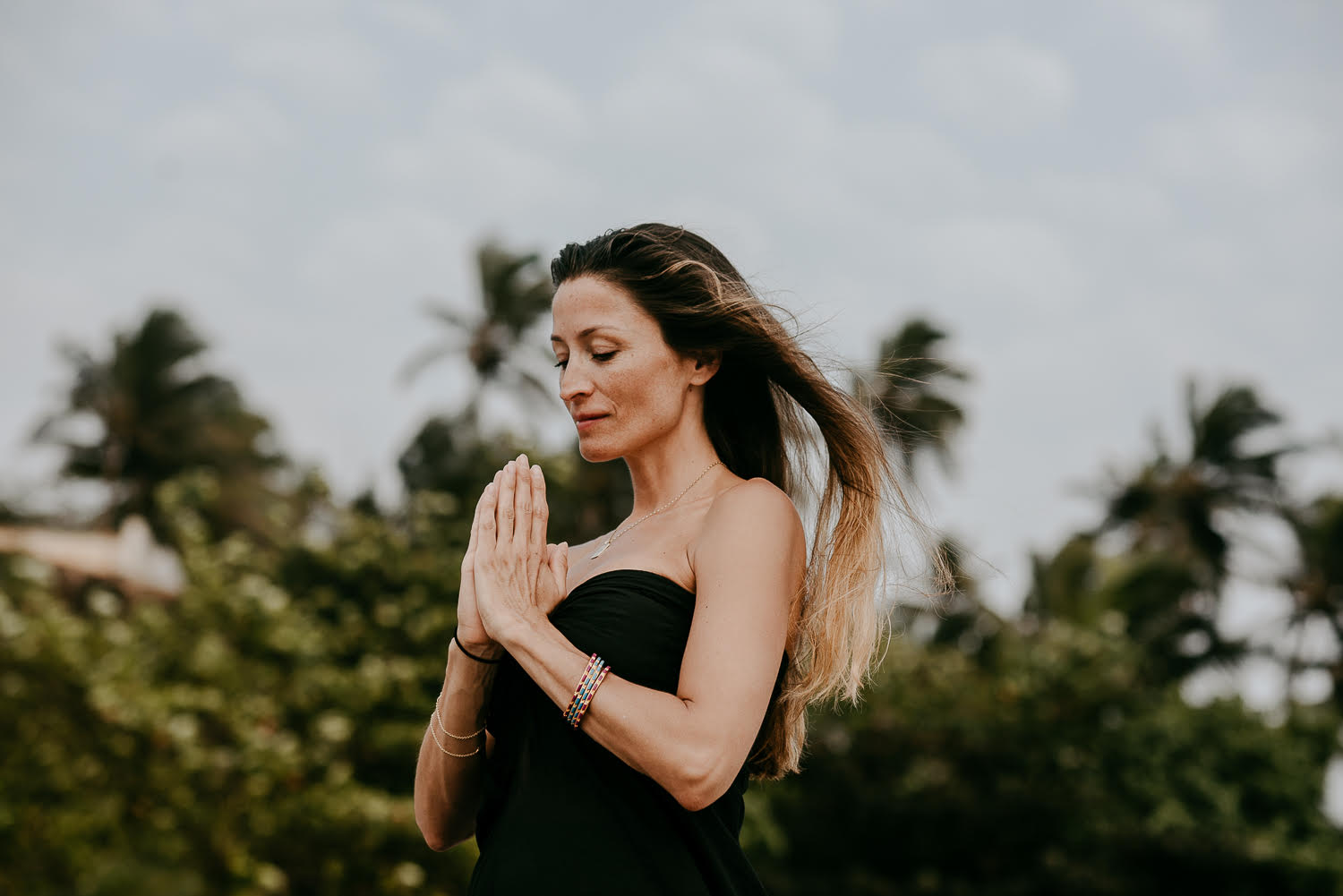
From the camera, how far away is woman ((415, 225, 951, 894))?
2.06 metres

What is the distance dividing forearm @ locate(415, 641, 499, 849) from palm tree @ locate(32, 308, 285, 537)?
27097mm

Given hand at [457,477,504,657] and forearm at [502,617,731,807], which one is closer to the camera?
forearm at [502,617,731,807]

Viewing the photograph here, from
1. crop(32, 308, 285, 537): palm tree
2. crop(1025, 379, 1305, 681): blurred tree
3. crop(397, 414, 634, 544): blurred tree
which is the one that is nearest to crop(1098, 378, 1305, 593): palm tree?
crop(1025, 379, 1305, 681): blurred tree

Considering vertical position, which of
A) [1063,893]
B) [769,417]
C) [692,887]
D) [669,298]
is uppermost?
[669,298]

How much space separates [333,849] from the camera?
10.8 meters

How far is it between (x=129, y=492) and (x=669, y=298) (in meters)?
29.5

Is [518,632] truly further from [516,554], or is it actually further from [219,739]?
[219,739]

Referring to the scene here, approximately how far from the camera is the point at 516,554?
2.23 m

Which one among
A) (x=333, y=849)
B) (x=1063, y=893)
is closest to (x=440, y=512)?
(x=333, y=849)

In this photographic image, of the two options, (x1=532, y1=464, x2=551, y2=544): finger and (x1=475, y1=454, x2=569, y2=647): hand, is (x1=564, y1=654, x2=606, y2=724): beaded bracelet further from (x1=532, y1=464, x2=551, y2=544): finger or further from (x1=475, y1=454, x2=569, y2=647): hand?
(x1=532, y1=464, x2=551, y2=544): finger

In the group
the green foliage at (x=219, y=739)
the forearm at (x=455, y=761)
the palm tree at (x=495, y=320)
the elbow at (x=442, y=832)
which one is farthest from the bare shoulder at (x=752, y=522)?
the palm tree at (x=495, y=320)

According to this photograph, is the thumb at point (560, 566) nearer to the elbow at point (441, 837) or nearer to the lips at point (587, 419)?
the lips at point (587, 419)

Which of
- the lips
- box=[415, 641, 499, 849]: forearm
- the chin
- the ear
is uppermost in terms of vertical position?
the ear

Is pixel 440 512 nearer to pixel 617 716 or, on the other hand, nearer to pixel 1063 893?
pixel 1063 893
